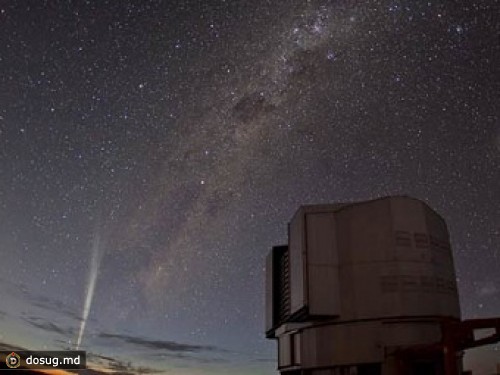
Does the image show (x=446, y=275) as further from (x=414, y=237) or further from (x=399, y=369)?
(x=399, y=369)

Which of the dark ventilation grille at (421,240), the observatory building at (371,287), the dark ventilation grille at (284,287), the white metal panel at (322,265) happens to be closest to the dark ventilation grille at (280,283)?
the dark ventilation grille at (284,287)

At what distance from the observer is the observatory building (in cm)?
1567

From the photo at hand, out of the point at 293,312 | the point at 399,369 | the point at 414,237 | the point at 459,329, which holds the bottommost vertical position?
the point at 399,369

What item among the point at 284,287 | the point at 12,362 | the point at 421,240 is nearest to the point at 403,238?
the point at 421,240

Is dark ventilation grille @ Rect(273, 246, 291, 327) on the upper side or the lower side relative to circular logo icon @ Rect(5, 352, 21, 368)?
upper

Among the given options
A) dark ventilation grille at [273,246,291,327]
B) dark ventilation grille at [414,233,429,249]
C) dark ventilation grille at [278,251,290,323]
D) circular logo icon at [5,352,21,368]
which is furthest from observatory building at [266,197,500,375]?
circular logo icon at [5,352,21,368]

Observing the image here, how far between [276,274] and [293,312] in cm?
582

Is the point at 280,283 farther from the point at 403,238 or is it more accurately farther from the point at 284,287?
the point at 403,238

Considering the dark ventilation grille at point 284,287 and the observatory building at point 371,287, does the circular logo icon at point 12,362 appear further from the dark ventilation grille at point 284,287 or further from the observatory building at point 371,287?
the dark ventilation grille at point 284,287

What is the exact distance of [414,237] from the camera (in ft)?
54.9

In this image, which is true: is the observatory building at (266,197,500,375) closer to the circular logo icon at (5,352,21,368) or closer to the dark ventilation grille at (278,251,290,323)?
the dark ventilation grille at (278,251,290,323)

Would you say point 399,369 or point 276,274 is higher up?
point 276,274

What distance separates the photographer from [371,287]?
16.3 meters

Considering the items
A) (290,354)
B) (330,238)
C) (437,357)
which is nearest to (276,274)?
(290,354)
